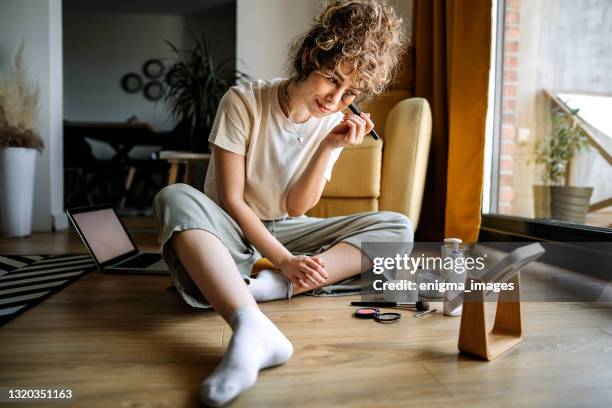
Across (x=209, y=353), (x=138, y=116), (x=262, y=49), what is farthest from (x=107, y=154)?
(x=209, y=353)

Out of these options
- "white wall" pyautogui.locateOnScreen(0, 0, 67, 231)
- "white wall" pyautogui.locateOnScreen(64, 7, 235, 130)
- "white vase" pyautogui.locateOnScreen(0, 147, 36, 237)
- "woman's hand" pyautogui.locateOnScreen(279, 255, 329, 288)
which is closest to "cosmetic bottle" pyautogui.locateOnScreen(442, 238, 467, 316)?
"woman's hand" pyautogui.locateOnScreen(279, 255, 329, 288)

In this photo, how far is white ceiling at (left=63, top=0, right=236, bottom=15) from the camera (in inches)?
213

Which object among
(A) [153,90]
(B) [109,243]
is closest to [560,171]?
(B) [109,243]

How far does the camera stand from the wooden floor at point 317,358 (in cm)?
68

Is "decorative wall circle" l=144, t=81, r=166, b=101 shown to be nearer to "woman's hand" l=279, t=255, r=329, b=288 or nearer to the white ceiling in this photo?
the white ceiling

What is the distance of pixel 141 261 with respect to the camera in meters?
1.78

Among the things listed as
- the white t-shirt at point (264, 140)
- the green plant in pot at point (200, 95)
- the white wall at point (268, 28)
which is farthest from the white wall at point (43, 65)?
the white t-shirt at point (264, 140)

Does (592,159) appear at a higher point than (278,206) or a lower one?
higher

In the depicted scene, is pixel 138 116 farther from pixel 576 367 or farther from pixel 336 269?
pixel 576 367

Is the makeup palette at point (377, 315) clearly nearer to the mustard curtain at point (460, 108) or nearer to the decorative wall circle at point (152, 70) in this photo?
the mustard curtain at point (460, 108)

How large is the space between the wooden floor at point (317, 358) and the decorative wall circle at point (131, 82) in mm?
5339

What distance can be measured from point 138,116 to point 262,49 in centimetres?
355

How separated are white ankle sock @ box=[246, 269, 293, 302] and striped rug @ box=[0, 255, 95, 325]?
0.59 metres

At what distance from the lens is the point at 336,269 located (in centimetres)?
125
